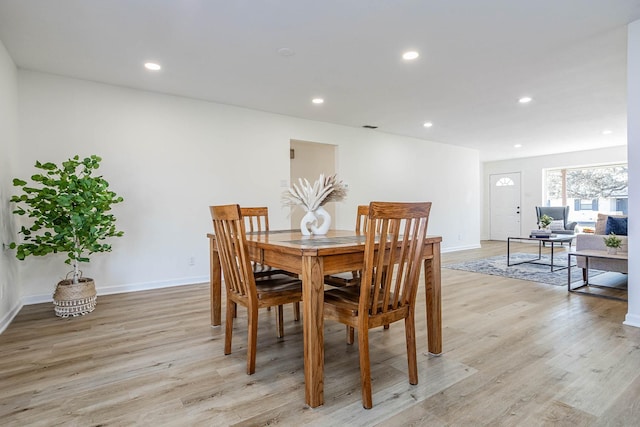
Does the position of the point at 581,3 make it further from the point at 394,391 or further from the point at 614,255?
the point at 394,391

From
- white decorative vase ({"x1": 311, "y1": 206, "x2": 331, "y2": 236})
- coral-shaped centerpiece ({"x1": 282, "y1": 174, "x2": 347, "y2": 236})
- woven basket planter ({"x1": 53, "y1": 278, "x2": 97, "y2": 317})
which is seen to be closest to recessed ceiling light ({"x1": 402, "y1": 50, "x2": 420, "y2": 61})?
coral-shaped centerpiece ({"x1": 282, "y1": 174, "x2": 347, "y2": 236})

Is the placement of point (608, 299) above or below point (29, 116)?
below

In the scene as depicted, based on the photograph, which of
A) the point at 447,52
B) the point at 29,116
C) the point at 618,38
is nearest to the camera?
the point at 618,38

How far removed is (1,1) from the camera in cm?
227

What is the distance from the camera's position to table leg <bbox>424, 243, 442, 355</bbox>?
214cm

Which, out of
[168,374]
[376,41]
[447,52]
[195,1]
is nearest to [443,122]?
[447,52]

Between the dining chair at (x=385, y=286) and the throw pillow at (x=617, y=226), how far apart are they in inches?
164

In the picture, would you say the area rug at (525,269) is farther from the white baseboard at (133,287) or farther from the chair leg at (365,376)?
the white baseboard at (133,287)

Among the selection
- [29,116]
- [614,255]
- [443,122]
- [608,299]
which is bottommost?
[608,299]

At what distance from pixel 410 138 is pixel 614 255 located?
4.01 meters

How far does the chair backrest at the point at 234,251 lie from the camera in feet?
6.23

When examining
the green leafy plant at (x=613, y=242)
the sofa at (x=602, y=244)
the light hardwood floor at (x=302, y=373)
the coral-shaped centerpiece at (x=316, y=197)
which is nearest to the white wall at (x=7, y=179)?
the light hardwood floor at (x=302, y=373)

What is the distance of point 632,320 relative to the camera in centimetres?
266

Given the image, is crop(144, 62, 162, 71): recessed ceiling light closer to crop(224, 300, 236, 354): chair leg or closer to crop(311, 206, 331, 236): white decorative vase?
crop(311, 206, 331, 236): white decorative vase
